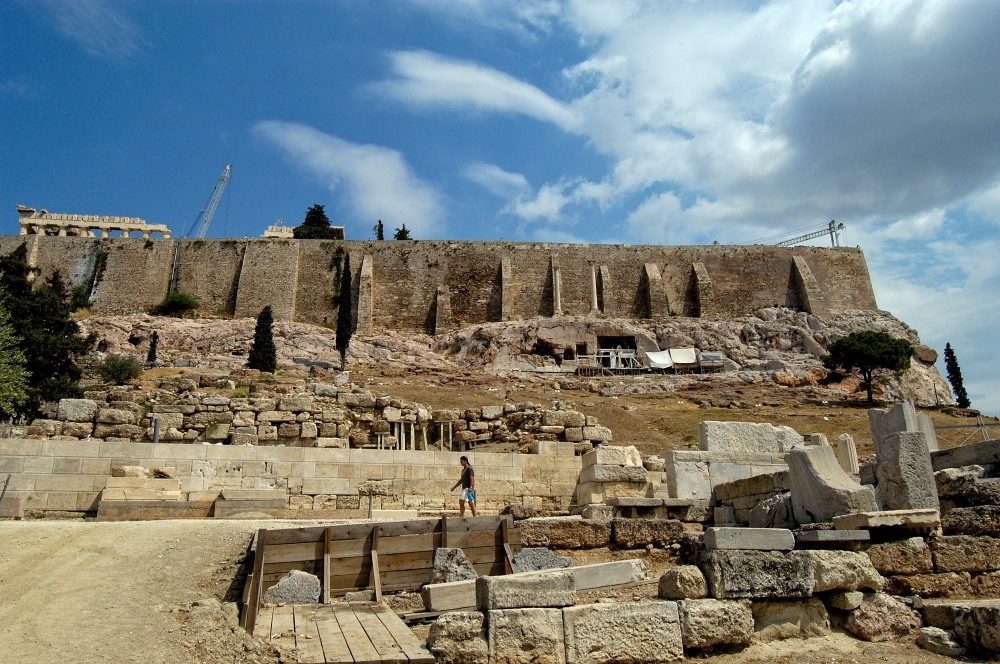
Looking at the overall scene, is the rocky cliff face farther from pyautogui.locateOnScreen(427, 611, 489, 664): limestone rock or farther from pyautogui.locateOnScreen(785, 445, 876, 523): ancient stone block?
pyautogui.locateOnScreen(427, 611, 489, 664): limestone rock

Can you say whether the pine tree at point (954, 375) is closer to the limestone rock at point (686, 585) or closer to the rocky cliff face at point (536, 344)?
the rocky cliff face at point (536, 344)

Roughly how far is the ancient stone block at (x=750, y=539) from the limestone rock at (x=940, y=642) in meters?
1.11

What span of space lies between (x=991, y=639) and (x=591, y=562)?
11.1ft

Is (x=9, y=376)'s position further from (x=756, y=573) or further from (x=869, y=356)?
(x=869, y=356)

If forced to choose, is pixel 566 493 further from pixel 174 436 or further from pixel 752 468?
pixel 174 436

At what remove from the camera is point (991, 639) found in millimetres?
5141

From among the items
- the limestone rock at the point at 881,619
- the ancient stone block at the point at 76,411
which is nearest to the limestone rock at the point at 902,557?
the limestone rock at the point at 881,619

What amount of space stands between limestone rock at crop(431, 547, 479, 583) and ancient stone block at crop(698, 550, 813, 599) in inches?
93.5

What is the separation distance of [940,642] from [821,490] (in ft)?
5.57

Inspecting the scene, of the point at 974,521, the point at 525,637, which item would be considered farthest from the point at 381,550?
the point at 974,521

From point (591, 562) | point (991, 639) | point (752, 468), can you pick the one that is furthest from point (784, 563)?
point (752, 468)

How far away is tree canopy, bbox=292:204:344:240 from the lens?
66.7 metres

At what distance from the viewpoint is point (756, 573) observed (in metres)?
5.51

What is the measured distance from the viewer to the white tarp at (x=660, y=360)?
123 ft
